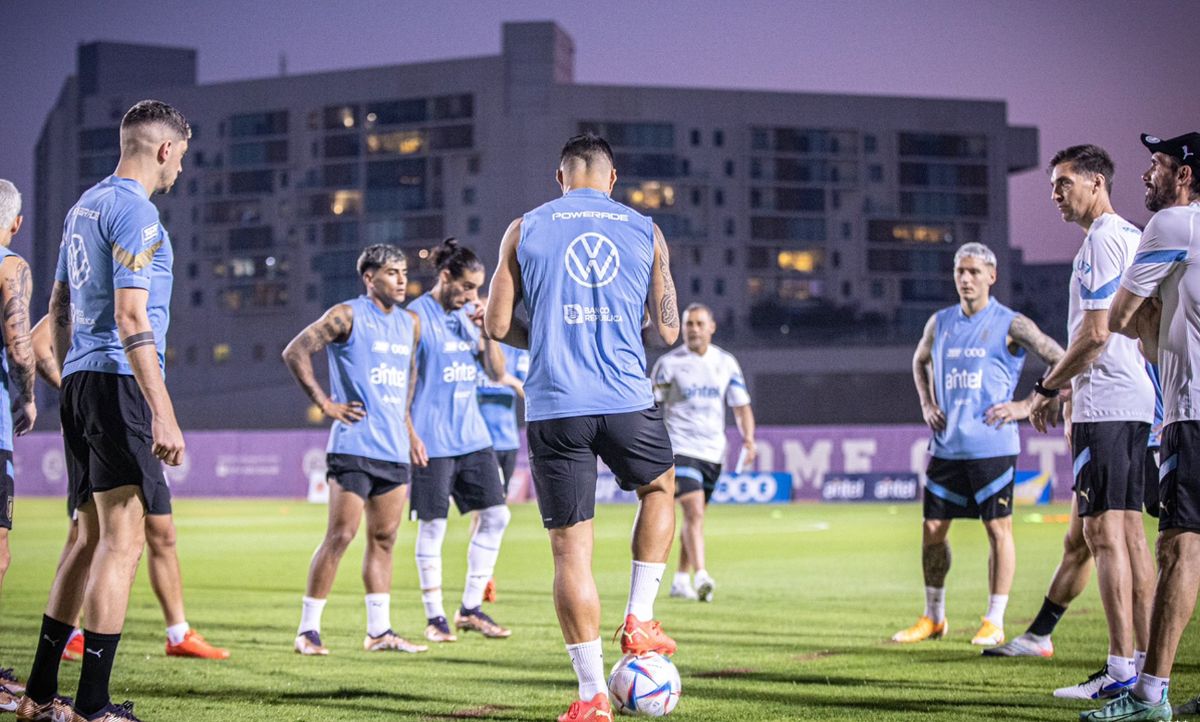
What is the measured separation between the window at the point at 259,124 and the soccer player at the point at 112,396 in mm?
91315

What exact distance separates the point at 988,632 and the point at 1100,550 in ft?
7.53

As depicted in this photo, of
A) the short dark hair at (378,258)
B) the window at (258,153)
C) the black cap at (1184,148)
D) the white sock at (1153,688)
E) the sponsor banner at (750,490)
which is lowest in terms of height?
the sponsor banner at (750,490)

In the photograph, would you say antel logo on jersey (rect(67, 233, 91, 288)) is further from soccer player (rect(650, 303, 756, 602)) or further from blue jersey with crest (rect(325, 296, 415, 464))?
soccer player (rect(650, 303, 756, 602))

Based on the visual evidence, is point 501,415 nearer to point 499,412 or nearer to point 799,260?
point 499,412

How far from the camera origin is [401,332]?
9289 millimetres

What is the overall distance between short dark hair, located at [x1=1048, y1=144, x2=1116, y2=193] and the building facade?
77657 millimetres

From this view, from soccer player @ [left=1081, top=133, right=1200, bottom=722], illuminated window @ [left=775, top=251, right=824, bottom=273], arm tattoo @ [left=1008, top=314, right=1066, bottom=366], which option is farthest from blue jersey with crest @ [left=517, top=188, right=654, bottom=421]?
illuminated window @ [left=775, top=251, right=824, bottom=273]

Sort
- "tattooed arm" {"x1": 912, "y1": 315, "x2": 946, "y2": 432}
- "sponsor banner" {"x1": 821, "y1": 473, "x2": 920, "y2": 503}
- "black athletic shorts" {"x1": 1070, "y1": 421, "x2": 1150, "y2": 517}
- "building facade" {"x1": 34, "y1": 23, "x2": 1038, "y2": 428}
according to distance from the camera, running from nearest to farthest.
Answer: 1. "black athletic shorts" {"x1": 1070, "y1": 421, "x2": 1150, "y2": 517}
2. "tattooed arm" {"x1": 912, "y1": 315, "x2": 946, "y2": 432}
3. "sponsor banner" {"x1": 821, "y1": 473, "x2": 920, "y2": 503}
4. "building facade" {"x1": 34, "y1": 23, "x2": 1038, "y2": 428}

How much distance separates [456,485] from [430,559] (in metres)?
0.71

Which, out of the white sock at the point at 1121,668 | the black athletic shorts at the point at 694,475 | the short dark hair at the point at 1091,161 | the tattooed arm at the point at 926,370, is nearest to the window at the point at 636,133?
the black athletic shorts at the point at 694,475

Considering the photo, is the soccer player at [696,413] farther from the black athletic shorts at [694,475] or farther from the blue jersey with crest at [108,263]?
the blue jersey with crest at [108,263]

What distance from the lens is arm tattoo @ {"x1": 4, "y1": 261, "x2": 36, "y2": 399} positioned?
667cm

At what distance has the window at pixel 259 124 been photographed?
93.9 metres

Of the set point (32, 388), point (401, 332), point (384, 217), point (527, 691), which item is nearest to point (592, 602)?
point (527, 691)
